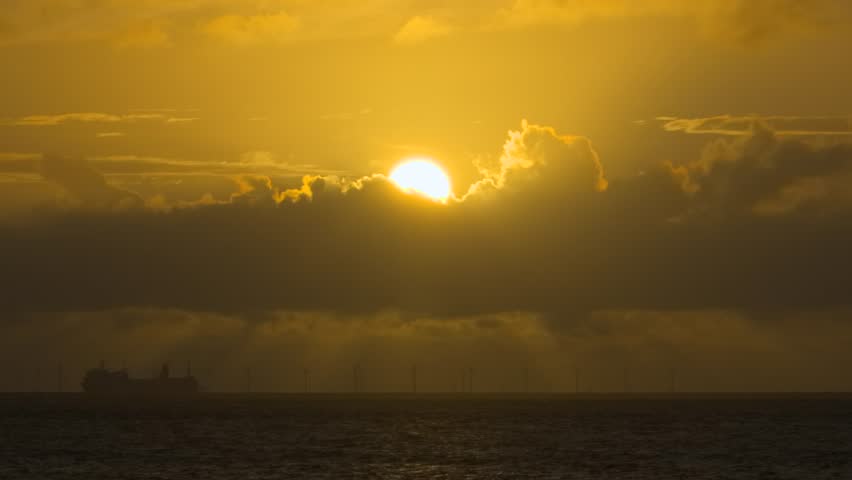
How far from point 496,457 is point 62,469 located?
2201 inches

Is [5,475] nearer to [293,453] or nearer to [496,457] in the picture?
[293,453]

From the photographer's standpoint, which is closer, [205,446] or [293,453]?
[293,453]

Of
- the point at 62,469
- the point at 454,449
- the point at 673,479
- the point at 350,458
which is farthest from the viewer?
the point at 454,449

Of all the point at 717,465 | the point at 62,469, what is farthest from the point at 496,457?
the point at 62,469

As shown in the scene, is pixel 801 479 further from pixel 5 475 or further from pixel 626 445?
pixel 5 475

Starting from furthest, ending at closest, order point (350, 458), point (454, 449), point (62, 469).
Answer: point (454, 449) < point (350, 458) < point (62, 469)

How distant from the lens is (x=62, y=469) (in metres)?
146

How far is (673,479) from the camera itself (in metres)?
134

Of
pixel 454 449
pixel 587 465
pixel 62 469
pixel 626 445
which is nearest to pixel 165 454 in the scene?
pixel 62 469

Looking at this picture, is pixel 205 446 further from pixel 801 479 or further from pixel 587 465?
pixel 801 479

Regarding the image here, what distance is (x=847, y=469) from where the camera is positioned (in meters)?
149

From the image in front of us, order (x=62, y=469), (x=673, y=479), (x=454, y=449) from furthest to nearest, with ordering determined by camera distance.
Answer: (x=454, y=449) < (x=62, y=469) < (x=673, y=479)

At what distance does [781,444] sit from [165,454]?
91942mm

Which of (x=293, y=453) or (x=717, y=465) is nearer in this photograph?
(x=717, y=465)
